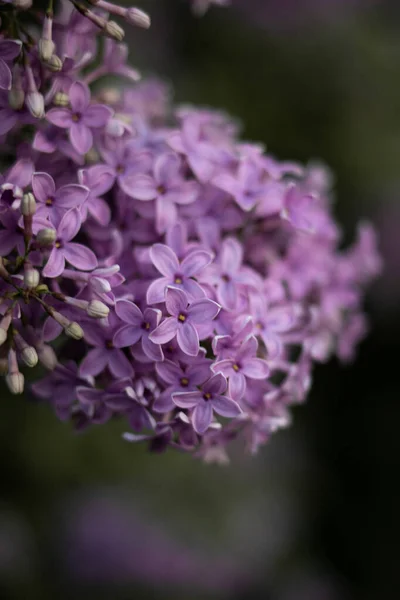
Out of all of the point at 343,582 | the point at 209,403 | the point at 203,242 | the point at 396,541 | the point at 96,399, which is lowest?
the point at 343,582

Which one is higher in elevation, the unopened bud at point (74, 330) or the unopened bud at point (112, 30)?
the unopened bud at point (112, 30)

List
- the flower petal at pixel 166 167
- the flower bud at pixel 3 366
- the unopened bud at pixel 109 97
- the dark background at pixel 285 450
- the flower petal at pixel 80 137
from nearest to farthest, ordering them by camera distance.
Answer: the flower bud at pixel 3 366 → the flower petal at pixel 80 137 → the flower petal at pixel 166 167 → the unopened bud at pixel 109 97 → the dark background at pixel 285 450

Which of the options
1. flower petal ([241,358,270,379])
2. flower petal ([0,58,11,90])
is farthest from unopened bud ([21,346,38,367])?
flower petal ([0,58,11,90])

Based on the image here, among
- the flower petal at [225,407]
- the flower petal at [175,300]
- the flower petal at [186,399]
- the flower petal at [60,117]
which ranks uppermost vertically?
the flower petal at [60,117]

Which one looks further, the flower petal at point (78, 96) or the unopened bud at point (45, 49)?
the flower petal at point (78, 96)

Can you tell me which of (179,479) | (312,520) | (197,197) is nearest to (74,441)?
(179,479)

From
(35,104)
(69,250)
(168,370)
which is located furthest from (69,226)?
(168,370)

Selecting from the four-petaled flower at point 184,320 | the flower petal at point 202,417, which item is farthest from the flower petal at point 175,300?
the flower petal at point 202,417

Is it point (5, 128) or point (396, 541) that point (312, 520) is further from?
point (5, 128)

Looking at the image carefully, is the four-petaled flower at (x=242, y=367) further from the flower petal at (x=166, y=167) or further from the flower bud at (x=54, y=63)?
the flower bud at (x=54, y=63)
